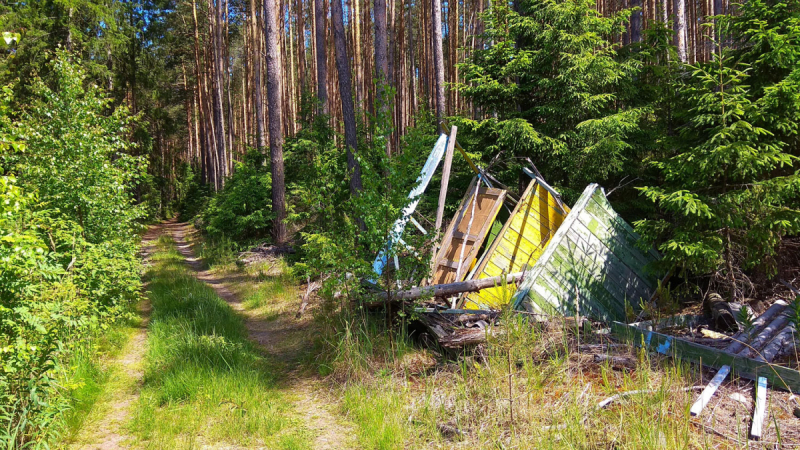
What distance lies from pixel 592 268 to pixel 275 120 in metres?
9.07

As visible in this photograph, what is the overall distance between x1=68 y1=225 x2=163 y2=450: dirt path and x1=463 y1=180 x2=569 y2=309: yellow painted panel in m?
4.47

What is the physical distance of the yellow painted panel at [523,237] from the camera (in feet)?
24.9

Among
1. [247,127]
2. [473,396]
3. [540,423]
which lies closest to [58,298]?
[473,396]

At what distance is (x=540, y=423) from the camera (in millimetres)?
3564

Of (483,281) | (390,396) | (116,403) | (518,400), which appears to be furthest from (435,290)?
(116,403)

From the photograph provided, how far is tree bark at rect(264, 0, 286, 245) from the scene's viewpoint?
12.6 metres

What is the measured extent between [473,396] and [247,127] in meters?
29.0

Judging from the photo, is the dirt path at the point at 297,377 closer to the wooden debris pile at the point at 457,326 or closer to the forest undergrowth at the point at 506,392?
the forest undergrowth at the point at 506,392

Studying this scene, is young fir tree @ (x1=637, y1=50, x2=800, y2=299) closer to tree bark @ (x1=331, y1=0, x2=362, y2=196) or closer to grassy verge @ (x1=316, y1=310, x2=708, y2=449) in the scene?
grassy verge @ (x1=316, y1=310, x2=708, y2=449)

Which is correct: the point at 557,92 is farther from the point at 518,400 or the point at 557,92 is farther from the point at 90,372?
the point at 90,372

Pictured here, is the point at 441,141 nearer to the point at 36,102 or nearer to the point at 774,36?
the point at 774,36

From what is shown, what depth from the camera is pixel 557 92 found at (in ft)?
29.8

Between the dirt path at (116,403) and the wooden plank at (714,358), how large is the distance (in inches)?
178

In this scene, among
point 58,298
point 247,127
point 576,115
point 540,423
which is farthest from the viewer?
point 247,127
